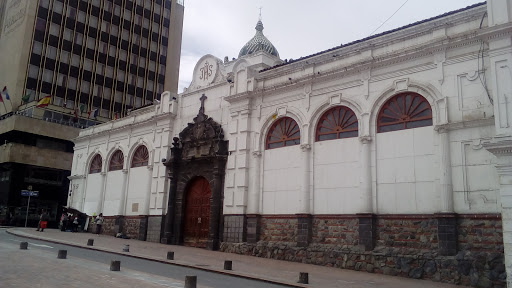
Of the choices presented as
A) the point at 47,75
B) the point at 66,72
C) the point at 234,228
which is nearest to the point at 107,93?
the point at 66,72

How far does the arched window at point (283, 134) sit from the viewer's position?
2077 cm

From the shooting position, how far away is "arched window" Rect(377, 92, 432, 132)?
16578mm

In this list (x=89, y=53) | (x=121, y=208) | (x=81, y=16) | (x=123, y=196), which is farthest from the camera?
(x=89, y=53)

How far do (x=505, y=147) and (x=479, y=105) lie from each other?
3477mm

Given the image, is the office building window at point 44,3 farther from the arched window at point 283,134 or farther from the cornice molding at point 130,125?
the arched window at point 283,134

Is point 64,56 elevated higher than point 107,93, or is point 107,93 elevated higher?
point 64,56

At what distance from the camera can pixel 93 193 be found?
1308 inches

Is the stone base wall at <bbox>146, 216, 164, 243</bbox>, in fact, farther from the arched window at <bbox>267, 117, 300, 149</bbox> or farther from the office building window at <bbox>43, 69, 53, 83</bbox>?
the office building window at <bbox>43, 69, 53, 83</bbox>

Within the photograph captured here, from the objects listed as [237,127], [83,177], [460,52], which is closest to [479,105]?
[460,52]

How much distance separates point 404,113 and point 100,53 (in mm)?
49192

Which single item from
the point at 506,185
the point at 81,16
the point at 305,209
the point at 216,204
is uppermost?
the point at 81,16

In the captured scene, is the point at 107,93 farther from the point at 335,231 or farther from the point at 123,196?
the point at 335,231

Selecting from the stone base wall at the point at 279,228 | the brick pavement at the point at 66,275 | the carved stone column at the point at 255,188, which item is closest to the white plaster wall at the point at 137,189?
the carved stone column at the point at 255,188

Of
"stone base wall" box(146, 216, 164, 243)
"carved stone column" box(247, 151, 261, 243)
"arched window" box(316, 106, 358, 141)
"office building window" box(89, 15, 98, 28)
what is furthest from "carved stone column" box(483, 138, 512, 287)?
"office building window" box(89, 15, 98, 28)
